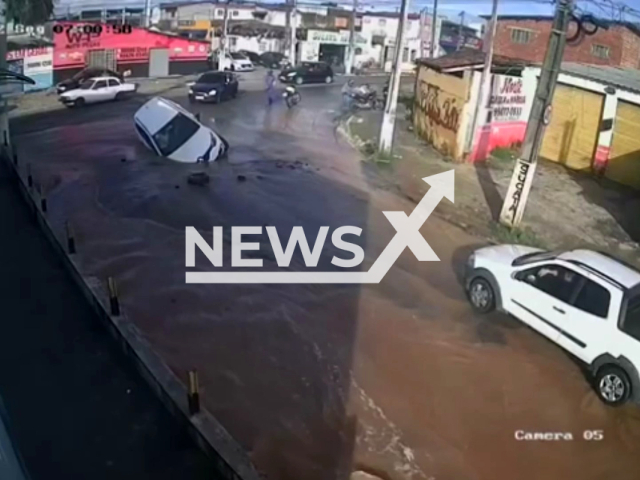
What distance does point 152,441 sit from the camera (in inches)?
207

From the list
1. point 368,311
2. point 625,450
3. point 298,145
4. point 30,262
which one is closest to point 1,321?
point 30,262

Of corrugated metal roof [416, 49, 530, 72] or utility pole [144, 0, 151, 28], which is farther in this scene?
utility pole [144, 0, 151, 28]

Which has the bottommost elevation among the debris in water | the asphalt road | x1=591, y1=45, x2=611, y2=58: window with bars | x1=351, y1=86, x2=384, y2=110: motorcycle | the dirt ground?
the asphalt road

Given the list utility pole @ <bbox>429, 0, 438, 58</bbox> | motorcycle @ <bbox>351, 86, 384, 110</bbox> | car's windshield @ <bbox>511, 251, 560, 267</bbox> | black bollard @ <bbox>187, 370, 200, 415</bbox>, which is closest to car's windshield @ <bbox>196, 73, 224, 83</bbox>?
motorcycle @ <bbox>351, 86, 384, 110</bbox>

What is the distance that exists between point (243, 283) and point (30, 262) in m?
2.66

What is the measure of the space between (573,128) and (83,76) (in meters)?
9.00

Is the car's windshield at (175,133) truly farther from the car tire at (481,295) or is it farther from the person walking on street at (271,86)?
the car tire at (481,295)

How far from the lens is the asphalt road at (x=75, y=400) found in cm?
502

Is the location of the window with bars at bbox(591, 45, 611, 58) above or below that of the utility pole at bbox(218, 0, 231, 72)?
above

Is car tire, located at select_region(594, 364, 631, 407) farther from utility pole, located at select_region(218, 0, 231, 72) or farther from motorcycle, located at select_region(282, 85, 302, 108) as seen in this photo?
utility pole, located at select_region(218, 0, 231, 72)

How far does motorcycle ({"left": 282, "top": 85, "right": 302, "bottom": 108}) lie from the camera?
1404 cm

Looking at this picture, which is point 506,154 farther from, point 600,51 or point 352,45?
point 352,45

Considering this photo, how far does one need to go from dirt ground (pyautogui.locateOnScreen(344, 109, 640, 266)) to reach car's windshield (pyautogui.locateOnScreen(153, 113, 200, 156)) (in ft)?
10.7

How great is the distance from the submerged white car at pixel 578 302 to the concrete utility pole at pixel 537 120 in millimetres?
1796
